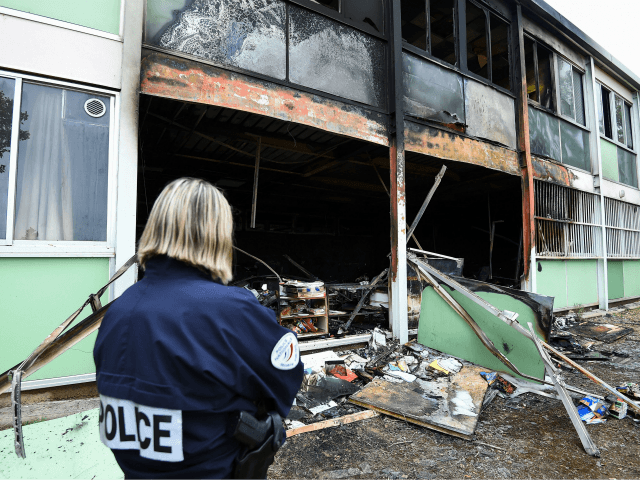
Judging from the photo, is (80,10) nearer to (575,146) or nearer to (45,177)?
(45,177)

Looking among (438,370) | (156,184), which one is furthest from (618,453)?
(156,184)

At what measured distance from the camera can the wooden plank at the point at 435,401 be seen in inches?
122

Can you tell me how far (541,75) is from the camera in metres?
8.05

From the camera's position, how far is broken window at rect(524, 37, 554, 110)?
788 centimetres

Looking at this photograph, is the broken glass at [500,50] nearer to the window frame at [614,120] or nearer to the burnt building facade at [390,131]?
the burnt building facade at [390,131]

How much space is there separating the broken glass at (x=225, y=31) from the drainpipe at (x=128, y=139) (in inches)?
7.6

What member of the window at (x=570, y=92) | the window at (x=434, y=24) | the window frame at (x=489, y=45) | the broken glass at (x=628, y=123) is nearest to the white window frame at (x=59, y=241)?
the window at (x=434, y=24)

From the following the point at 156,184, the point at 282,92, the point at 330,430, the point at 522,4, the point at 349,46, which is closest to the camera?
the point at 330,430

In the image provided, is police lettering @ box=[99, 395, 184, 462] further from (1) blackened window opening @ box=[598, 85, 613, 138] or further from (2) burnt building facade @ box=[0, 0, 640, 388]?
(1) blackened window opening @ box=[598, 85, 613, 138]

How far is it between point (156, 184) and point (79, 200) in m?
5.27

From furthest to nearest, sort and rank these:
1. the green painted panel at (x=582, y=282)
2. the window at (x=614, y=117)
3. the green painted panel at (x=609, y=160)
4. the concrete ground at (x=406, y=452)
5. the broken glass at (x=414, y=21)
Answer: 1. the window at (x=614, y=117)
2. the green painted panel at (x=609, y=160)
3. the green painted panel at (x=582, y=282)
4. the broken glass at (x=414, y=21)
5. the concrete ground at (x=406, y=452)

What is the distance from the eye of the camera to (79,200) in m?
3.15

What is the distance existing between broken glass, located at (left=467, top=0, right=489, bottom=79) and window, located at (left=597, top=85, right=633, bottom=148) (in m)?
3.52

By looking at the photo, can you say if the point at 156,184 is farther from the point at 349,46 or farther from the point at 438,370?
the point at 438,370
